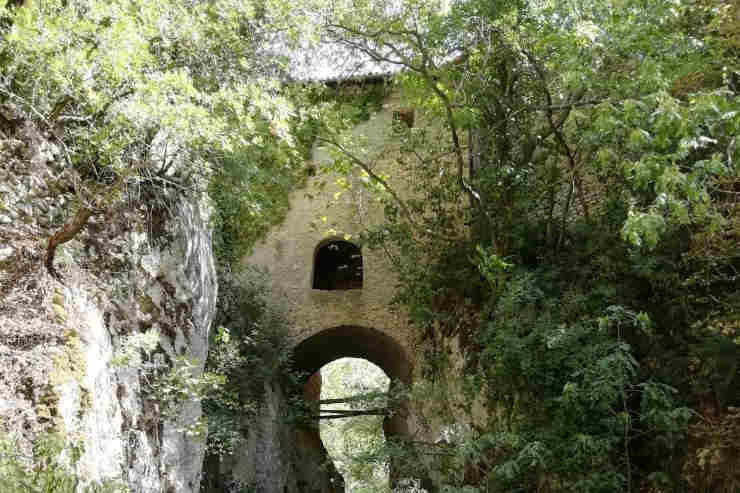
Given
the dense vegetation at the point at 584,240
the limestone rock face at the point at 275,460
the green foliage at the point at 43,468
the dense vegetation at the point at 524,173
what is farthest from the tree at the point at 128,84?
the limestone rock face at the point at 275,460

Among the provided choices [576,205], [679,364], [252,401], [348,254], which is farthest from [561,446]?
[348,254]

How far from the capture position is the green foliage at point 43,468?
326 cm

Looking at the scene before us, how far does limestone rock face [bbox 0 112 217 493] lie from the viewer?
4.16 metres

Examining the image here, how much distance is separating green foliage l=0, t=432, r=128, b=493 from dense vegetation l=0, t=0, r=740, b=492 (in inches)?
A: 65.5

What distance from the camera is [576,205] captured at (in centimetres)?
916

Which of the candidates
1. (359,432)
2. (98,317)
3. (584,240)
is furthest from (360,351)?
(98,317)

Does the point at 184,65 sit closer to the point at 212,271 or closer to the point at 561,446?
the point at 212,271

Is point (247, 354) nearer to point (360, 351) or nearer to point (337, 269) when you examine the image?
point (360, 351)

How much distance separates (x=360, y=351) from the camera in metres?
13.5

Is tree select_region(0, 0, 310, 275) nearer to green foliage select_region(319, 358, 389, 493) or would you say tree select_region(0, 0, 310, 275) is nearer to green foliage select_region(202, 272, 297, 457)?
green foliage select_region(202, 272, 297, 457)

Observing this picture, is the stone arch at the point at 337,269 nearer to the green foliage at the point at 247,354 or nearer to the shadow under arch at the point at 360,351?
the shadow under arch at the point at 360,351

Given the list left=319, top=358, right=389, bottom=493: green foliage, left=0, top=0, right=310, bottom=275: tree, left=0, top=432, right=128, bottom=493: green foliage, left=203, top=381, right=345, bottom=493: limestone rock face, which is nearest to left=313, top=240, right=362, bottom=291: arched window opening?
left=319, top=358, right=389, bottom=493: green foliage

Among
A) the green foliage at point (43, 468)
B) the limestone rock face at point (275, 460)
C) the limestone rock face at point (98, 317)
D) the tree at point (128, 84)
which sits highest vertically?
the tree at point (128, 84)

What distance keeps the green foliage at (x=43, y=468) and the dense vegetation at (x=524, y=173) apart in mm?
1664
